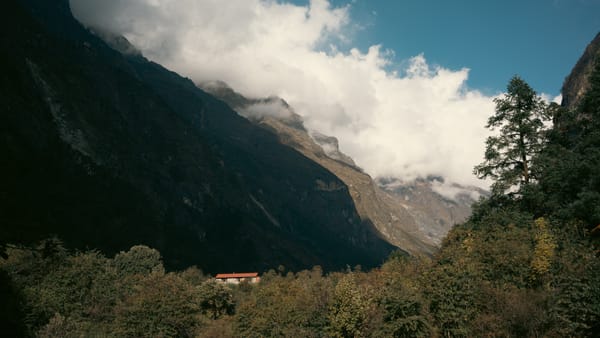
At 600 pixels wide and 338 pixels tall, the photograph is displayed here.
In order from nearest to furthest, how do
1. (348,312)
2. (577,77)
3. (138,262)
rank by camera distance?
(348,312) → (138,262) → (577,77)

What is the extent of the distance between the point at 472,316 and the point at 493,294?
230cm

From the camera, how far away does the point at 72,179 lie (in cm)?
17625

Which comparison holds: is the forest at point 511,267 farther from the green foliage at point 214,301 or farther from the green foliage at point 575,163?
the green foliage at point 214,301

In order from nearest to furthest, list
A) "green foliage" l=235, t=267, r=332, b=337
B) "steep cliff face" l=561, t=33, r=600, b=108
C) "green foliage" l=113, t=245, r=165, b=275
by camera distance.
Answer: "green foliage" l=235, t=267, r=332, b=337, "green foliage" l=113, t=245, r=165, b=275, "steep cliff face" l=561, t=33, r=600, b=108

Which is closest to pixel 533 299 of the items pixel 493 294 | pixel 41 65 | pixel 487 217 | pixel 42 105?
pixel 493 294

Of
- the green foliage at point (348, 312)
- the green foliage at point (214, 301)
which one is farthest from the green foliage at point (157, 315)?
the green foliage at point (214, 301)

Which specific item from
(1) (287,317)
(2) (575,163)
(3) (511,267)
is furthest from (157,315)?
(2) (575,163)

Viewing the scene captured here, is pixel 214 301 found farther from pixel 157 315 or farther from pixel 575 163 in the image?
pixel 575 163

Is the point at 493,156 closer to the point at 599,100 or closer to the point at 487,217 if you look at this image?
the point at 487,217

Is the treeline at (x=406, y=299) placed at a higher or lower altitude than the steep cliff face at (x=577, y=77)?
lower

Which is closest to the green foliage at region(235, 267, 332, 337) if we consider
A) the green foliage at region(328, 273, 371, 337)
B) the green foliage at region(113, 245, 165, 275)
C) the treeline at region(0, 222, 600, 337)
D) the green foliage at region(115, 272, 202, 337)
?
the treeline at region(0, 222, 600, 337)

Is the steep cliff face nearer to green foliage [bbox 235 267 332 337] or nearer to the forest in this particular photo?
the forest

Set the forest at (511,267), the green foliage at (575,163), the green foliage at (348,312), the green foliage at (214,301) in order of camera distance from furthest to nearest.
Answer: the green foliage at (214,301) < the green foliage at (348,312) < the green foliage at (575,163) < the forest at (511,267)

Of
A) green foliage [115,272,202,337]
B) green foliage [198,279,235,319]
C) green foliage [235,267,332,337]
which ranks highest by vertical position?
green foliage [235,267,332,337]
